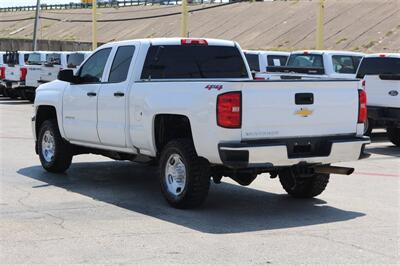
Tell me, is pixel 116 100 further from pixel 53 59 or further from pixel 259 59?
pixel 53 59

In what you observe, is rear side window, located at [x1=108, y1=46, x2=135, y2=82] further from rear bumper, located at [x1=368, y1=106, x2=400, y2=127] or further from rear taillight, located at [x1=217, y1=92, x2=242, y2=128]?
rear bumper, located at [x1=368, y1=106, x2=400, y2=127]

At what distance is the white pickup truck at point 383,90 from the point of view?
14.7 meters

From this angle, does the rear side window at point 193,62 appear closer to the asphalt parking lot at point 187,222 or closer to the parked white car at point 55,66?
the asphalt parking lot at point 187,222

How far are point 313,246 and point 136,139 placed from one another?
3028 millimetres

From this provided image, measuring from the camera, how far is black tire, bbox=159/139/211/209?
7877mm

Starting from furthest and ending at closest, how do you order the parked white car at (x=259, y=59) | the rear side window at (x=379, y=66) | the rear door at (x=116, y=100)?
the parked white car at (x=259, y=59) < the rear side window at (x=379, y=66) < the rear door at (x=116, y=100)

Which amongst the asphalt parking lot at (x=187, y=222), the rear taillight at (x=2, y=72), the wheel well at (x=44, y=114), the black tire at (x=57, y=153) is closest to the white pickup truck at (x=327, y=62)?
the asphalt parking lot at (x=187, y=222)

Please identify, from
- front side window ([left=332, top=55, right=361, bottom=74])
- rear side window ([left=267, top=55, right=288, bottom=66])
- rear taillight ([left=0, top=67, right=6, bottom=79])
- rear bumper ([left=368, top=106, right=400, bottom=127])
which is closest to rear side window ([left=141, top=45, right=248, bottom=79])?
rear bumper ([left=368, top=106, right=400, bottom=127])

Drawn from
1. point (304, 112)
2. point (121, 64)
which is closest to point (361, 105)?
point (304, 112)

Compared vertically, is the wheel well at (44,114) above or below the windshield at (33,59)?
below

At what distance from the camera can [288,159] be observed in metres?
7.65

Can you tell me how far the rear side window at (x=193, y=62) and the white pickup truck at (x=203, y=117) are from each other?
0.04 feet

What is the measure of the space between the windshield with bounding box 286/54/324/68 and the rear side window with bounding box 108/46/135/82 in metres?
9.44

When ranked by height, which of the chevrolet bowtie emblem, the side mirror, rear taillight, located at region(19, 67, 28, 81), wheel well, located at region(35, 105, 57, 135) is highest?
the side mirror
